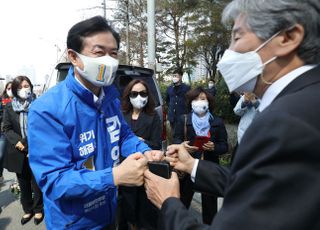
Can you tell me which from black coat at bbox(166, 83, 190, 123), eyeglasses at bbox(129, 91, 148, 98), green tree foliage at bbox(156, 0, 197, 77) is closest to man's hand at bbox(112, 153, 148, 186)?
eyeglasses at bbox(129, 91, 148, 98)

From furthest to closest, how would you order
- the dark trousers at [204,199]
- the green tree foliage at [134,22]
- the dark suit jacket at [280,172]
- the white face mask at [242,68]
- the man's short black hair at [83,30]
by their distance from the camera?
the green tree foliage at [134,22], the dark trousers at [204,199], the man's short black hair at [83,30], the white face mask at [242,68], the dark suit jacket at [280,172]

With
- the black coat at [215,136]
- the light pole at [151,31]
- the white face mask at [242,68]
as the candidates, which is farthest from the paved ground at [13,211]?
the light pole at [151,31]

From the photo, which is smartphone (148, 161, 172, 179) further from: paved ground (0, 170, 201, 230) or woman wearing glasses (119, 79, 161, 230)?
paved ground (0, 170, 201, 230)

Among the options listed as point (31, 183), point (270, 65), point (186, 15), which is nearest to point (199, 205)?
point (31, 183)

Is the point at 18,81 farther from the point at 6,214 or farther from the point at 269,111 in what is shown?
the point at 269,111

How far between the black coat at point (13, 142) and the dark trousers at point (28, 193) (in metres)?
0.12

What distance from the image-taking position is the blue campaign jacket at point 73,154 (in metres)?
1.76

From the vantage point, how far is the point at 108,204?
2088 mm

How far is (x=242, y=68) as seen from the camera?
1468mm

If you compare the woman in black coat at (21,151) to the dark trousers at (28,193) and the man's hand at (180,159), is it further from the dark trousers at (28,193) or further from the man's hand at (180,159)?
the man's hand at (180,159)

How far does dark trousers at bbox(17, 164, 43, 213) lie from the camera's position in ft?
16.1

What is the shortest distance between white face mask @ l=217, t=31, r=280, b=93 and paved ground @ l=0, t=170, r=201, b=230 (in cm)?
333

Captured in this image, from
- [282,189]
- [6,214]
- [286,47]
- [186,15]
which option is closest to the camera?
[282,189]

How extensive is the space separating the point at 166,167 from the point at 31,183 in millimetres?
3964
